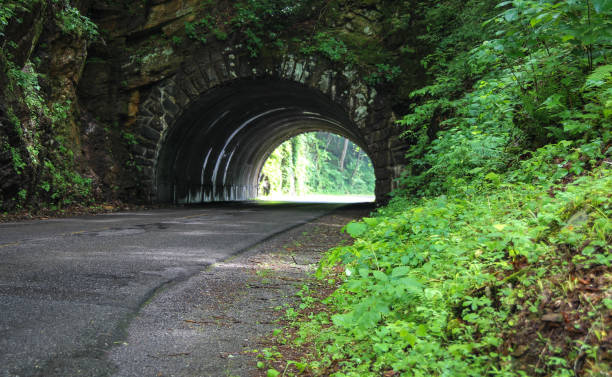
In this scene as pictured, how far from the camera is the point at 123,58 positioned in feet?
45.9

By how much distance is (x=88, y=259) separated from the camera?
4.49 metres

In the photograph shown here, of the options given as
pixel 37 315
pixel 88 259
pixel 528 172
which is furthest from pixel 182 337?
pixel 528 172

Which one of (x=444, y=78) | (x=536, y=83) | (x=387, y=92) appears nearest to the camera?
(x=536, y=83)

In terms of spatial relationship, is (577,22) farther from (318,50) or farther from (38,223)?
(318,50)

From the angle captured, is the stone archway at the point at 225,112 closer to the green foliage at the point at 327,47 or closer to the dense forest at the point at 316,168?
the green foliage at the point at 327,47

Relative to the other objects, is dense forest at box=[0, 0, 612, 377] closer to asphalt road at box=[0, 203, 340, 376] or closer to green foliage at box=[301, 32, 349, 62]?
green foliage at box=[301, 32, 349, 62]

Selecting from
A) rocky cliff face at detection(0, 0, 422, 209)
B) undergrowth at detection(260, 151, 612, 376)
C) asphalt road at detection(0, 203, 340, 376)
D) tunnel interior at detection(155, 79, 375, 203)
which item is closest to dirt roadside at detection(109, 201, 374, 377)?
asphalt road at detection(0, 203, 340, 376)

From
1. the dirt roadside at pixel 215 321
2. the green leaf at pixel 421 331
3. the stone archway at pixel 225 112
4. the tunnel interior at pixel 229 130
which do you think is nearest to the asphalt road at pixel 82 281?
the dirt roadside at pixel 215 321

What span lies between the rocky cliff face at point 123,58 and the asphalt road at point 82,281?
485cm

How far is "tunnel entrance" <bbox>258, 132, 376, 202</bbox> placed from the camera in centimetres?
3272

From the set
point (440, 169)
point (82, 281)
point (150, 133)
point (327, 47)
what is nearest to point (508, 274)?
point (82, 281)

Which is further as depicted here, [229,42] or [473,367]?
[229,42]

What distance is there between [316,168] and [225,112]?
34.6 m

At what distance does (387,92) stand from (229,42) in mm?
5263
